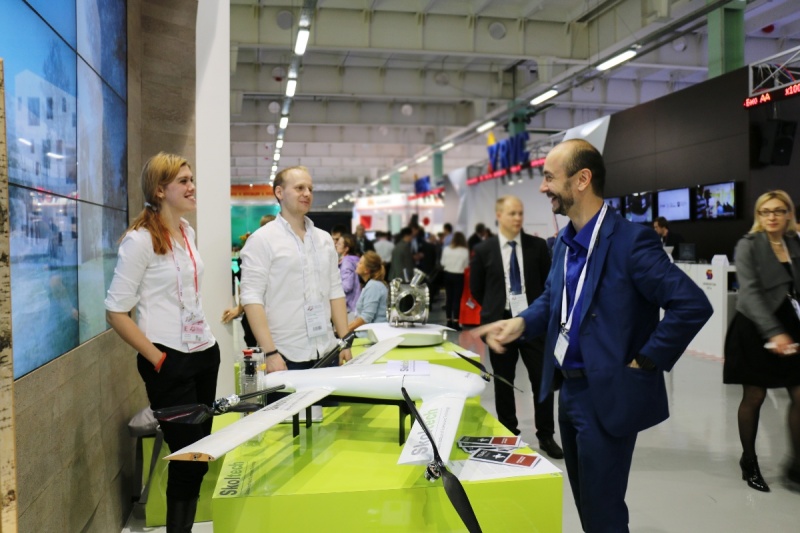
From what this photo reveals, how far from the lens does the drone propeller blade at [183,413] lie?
2.04m

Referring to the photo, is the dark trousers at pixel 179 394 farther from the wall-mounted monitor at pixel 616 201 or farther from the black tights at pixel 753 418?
the wall-mounted monitor at pixel 616 201

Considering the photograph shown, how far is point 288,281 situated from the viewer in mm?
2639

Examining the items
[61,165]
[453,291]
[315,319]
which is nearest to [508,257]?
[315,319]

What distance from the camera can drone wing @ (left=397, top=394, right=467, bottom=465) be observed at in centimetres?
183

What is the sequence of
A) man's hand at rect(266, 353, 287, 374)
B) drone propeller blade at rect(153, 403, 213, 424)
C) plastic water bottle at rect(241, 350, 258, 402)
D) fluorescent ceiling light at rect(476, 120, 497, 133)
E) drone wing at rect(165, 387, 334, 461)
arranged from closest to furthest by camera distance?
drone wing at rect(165, 387, 334, 461), drone propeller blade at rect(153, 403, 213, 424), man's hand at rect(266, 353, 287, 374), plastic water bottle at rect(241, 350, 258, 402), fluorescent ceiling light at rect(476, 120, 497, 133)

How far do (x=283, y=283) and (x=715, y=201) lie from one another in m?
8.60

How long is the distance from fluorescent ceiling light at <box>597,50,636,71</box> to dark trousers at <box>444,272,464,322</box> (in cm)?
373

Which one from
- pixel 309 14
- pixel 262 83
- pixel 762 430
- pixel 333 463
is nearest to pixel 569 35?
pixel 309 14

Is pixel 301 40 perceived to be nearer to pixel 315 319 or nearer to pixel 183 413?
pixel 315 319

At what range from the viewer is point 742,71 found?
338 inches

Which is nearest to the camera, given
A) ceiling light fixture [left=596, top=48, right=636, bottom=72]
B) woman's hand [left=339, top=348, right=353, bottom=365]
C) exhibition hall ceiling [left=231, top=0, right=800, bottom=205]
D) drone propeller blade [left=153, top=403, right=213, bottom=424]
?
drone propeller blade [left=153, top=403, right=213, bottom=424]

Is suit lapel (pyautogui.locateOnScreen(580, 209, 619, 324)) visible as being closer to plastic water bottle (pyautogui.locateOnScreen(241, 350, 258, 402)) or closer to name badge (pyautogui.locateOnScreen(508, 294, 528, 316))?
plastic water bottle (pyautogui.locateOnScreen(241, 350, 258, 402))

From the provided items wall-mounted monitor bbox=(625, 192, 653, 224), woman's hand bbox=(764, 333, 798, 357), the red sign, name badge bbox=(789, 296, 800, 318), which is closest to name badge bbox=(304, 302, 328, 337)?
woman's hand bbox=(764, 333, 798, 357)

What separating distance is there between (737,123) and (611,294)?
8.40 meters
